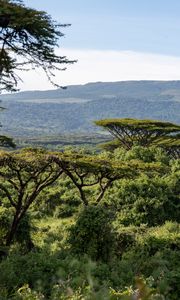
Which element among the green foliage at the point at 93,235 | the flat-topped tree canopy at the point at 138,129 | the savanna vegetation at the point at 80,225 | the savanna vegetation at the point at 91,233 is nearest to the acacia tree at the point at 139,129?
the flat-topped tree canopy at the point at 138,129

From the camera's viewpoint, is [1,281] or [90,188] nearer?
[1,281]

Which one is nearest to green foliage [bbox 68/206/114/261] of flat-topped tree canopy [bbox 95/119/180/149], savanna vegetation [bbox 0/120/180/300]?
savanna vegetation [bbox 0/120/180/300]

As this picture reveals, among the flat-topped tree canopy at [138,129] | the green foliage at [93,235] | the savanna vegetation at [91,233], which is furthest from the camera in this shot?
the flat-topped tree canopy at [138,129]

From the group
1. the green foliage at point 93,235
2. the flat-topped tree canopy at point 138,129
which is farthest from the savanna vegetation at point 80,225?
the flat-topped tree canopy at point 138,129

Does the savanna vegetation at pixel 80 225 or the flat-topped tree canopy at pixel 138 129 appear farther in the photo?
the flat-topped tree canopy at pixel 138 129

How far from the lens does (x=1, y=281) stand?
1320 centimetres

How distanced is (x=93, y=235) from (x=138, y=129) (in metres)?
35.1

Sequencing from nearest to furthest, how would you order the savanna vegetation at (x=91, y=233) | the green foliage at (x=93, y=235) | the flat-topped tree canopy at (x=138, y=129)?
the savanna vegetation at (x=91, y=233) → the green foliage at (x=93, y=235) → the flat-topped tree canopy at (x=138, y=129)

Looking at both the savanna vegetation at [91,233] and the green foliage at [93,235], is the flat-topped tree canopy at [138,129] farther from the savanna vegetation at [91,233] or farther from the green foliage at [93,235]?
the green foliage at [93,235]

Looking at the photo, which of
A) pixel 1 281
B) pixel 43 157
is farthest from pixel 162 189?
pixel 1 281

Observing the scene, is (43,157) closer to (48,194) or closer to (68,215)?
(68,215)

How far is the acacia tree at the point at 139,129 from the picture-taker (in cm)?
5403

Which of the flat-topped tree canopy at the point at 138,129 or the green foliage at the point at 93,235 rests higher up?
the flat-topped tree canopy at the point at 138,129

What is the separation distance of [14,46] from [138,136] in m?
38.5
